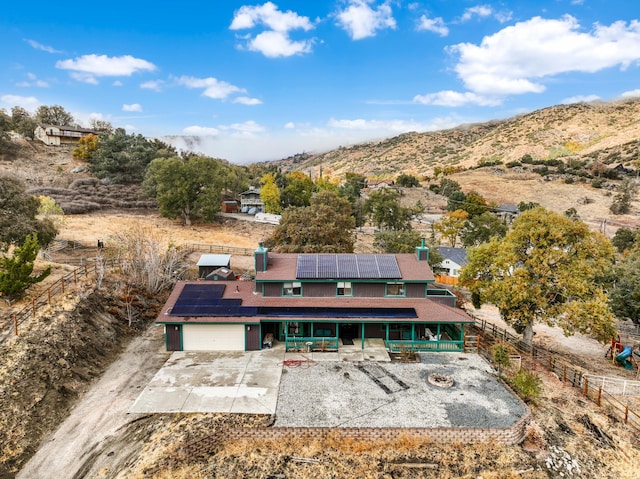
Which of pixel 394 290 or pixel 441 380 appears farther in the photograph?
pixel 394 290

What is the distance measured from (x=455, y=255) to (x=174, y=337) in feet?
113

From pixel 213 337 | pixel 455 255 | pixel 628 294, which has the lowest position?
pixel 213 337

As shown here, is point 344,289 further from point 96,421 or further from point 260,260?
point 96,421

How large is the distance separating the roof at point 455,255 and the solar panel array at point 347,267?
2261 cm

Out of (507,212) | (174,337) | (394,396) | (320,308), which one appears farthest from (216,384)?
(507,212)

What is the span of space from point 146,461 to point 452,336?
1765 cm

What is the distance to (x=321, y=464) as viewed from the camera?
47.2 ft

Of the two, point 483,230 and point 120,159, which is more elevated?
point 120,159

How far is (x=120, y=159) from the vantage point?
70.9 meters

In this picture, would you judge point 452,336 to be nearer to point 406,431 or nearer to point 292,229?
point 406,431

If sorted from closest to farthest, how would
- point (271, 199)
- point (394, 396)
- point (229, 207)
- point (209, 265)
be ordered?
point (394, 396) → point (209, 265) → point (271, 199) → point (229, 207)

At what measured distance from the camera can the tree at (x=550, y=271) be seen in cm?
2355

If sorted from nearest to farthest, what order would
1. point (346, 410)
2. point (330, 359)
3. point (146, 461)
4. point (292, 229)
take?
point (146, 461)
point (346, 410)
point (330, 359)
point (292, 229)

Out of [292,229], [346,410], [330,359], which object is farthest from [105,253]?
[346,410]
